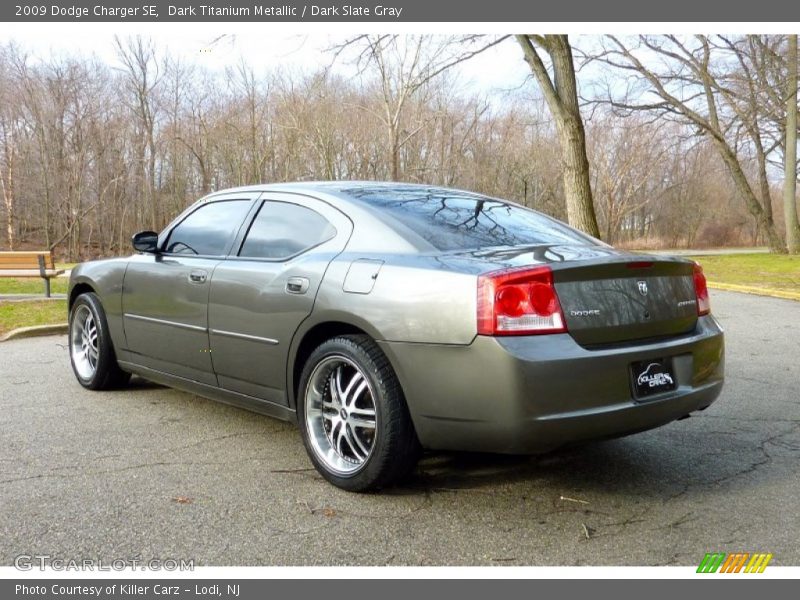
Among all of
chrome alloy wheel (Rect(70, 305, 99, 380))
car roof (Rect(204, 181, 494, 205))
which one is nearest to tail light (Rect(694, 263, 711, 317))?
car roof (Rect(204, 181, 494, 205))

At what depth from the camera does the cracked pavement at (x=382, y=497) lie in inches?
106

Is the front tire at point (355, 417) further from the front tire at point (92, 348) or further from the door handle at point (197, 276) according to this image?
the front tire at point (92, 348)

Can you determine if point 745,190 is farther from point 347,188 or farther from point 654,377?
point 654,377

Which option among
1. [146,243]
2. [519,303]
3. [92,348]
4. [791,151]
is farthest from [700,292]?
[791,151]

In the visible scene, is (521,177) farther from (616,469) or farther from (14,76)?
(616,469)

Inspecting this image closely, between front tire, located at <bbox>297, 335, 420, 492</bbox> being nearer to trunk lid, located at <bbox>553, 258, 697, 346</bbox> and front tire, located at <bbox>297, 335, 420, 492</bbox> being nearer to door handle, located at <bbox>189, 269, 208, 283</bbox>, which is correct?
trunk lid, located at <bbox>553, 258, 697, 346</bbox>

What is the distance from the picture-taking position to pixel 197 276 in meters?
4.25

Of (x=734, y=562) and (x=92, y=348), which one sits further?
(x=92, y=348)

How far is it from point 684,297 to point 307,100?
3300cm

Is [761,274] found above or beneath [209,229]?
beneath

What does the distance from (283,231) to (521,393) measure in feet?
5.85

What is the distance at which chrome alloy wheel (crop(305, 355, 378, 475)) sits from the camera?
10.9 feet

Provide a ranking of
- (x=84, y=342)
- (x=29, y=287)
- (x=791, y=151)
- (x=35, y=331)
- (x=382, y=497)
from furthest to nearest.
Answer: (x=791, y=151) → (x=29, y=287) → (x=35, y=331) → (x=84, y=342) → (x=382, y=497)

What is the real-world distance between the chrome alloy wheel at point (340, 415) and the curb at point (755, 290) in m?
10.3
